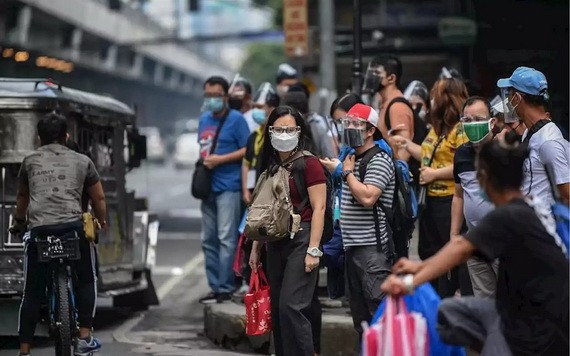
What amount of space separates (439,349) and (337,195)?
2998 mm

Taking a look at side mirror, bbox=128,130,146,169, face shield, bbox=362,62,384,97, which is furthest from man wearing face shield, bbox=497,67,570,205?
side mirror, bbox=128,130,146,169

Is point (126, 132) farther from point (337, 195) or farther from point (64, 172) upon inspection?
point (337, 195)

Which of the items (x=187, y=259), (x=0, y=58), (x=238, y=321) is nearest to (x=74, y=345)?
(x=238, y=321)

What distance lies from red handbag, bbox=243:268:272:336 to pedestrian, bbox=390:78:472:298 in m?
1.34

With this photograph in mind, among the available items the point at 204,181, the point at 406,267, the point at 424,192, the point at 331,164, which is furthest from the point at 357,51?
the point at 406,267

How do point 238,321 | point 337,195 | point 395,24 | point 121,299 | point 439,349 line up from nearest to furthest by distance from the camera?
point 439,349
point 337,195
point 238,321
point 121,299
point 395,24

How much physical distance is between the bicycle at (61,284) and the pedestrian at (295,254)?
4.92 ft

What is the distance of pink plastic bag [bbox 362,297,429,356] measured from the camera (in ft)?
19.8

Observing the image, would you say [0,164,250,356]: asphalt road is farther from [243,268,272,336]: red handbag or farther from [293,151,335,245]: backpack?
[293,151,335,245]: backpack

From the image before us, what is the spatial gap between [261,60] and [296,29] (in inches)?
2263

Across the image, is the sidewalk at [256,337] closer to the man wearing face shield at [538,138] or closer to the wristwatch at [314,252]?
the wristwatch at [314,252]

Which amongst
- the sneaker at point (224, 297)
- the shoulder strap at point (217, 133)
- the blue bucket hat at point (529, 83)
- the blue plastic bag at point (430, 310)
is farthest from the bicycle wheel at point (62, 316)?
the blue plastic bag at point (430, 310)

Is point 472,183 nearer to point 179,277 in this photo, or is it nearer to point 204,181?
point 204,181

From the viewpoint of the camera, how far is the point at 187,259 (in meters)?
19.5
